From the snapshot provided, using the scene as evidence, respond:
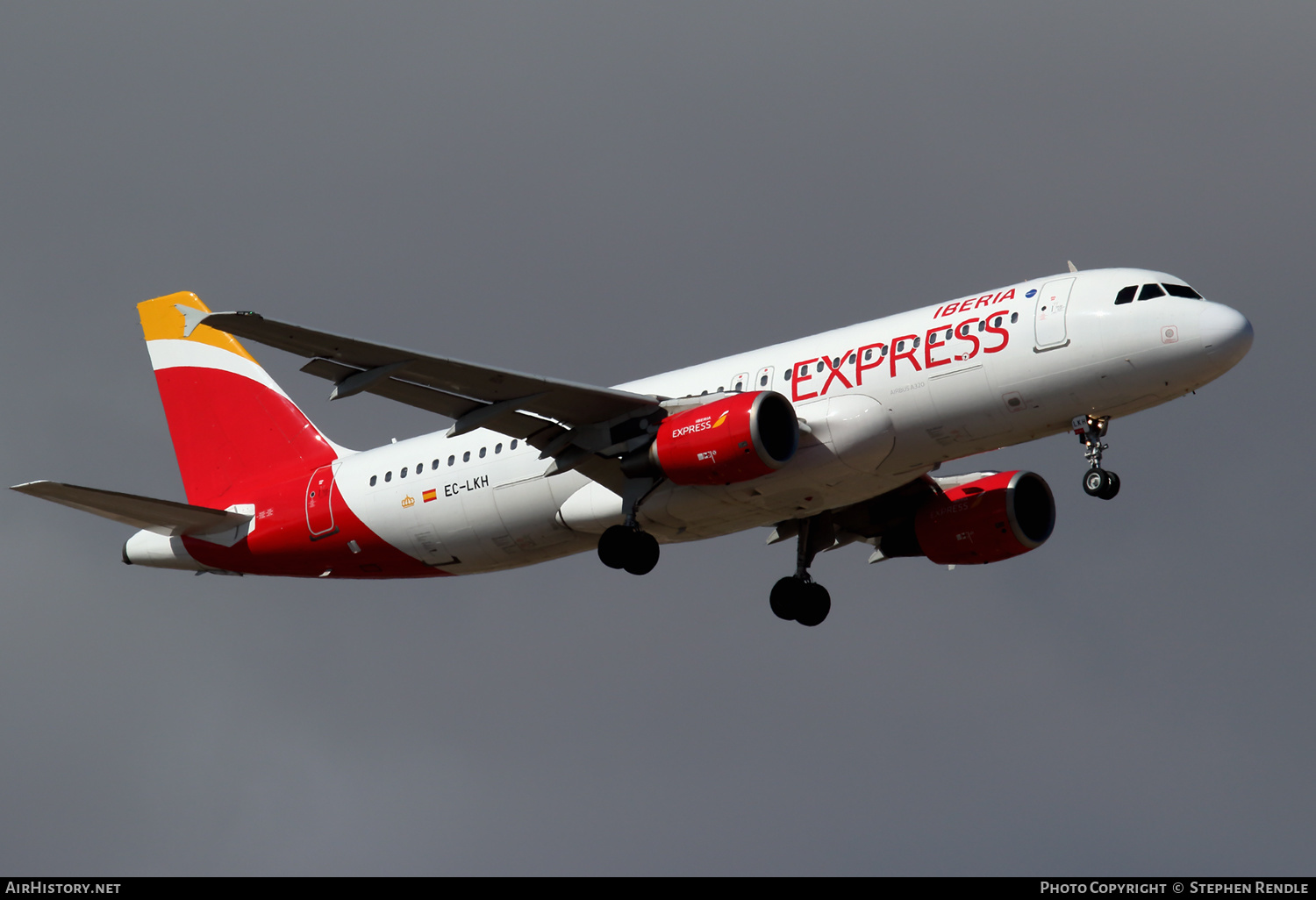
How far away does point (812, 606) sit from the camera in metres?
40.3

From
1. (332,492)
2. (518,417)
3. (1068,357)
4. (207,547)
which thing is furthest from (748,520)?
(207,547)

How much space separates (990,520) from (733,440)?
893 cm

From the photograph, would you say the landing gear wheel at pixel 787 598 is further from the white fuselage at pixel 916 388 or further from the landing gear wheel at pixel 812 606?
the white fuselage at pixel 916 388

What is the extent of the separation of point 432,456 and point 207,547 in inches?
257

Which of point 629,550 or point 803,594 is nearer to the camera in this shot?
point 629,550

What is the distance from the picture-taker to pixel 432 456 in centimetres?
3969

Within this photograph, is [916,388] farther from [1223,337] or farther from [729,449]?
[1223,337]

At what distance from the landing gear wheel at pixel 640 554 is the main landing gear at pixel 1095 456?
8.94 metres

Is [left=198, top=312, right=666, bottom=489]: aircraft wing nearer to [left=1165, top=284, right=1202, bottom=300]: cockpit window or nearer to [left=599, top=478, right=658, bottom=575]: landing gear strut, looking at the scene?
[left=599, top=478, right=658, bottom=575]: landing gear strut

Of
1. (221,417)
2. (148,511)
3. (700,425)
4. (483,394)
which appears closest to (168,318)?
(221,417)

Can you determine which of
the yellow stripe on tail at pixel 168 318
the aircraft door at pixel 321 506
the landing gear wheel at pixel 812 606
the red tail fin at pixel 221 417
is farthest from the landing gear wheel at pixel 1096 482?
the yellow stripe on tail at pixel 168 318
